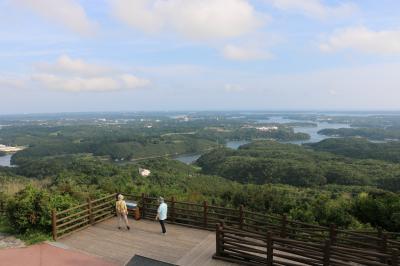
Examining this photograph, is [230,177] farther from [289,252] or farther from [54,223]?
[289,252]

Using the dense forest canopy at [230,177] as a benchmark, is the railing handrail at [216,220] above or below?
above

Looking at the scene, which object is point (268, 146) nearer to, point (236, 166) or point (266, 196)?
point (236, 166)

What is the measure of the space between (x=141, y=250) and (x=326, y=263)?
201 inches

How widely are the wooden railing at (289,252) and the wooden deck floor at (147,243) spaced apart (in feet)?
1.49

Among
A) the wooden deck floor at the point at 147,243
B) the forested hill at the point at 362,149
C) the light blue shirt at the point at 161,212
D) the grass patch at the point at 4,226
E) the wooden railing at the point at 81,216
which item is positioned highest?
the light blue shirt at the point at 161,212

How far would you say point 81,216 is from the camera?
39.8ft

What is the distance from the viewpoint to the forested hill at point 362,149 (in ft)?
293

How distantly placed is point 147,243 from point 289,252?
448 cm

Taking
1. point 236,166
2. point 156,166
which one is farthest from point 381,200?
point 156,166

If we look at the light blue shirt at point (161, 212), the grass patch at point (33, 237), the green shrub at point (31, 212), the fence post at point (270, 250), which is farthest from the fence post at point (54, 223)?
the fence post at point (270, 250)

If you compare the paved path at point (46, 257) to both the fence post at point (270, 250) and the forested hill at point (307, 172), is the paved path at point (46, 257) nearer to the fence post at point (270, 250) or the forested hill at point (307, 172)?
the fence post at point (270, 250)

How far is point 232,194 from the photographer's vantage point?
82.1 feet

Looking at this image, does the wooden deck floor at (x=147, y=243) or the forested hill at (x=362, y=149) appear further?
the forested hill at (x=362, y=149)

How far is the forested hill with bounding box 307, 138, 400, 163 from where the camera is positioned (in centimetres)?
8946
